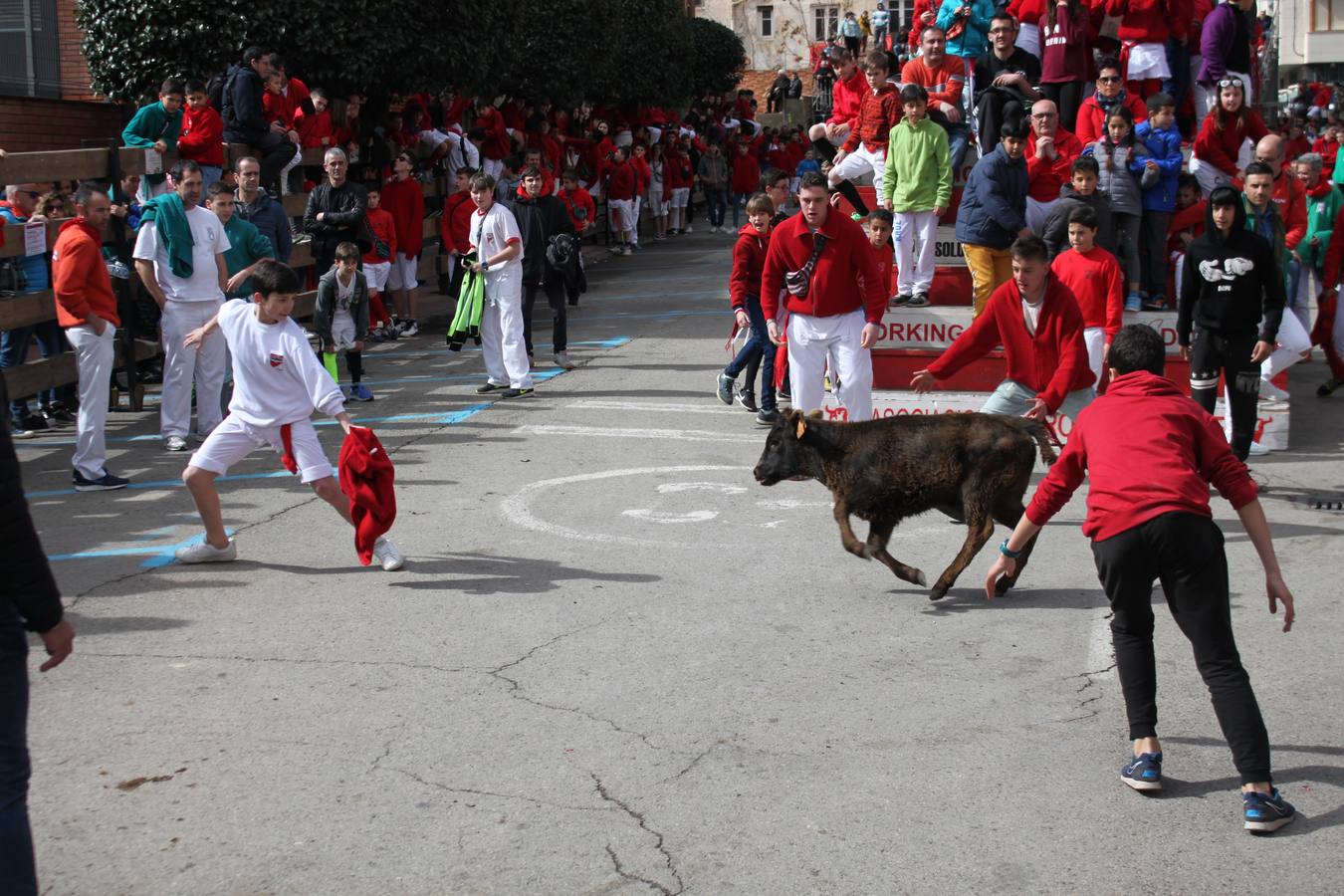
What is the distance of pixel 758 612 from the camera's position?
7770 millimetres

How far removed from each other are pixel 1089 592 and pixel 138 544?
572cm

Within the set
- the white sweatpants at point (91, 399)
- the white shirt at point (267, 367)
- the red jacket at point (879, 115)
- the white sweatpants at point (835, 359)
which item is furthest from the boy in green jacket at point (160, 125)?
the white sweatpants at point (835, 359)

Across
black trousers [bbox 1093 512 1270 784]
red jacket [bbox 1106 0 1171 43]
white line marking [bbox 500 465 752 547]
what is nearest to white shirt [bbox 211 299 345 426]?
white line marking [bbox 500 465 752 547]

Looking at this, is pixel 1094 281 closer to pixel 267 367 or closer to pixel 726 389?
pixel 726 389

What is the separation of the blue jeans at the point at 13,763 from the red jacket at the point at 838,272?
7.09 metres

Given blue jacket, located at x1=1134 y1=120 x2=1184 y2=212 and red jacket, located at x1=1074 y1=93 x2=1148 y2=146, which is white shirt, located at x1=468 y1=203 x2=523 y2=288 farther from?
blue jacket, located at x1=1134 y1=120 x2=1184 y2=212

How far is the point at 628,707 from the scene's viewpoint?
6.41 m

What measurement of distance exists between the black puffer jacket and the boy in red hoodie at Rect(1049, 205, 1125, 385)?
25.0ft

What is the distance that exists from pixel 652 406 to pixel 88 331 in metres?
4.89

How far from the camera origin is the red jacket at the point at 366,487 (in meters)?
8.25

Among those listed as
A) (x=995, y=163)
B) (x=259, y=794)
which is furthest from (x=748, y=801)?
(x=995, y=163)

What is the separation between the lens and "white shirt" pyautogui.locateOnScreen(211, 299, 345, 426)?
28.1 feet

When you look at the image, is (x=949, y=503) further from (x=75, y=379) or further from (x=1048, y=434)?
(x=75, y=379)

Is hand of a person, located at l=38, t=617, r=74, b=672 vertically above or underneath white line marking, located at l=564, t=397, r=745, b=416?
above
